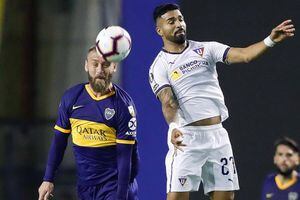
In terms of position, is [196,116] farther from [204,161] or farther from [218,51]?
[218,51]

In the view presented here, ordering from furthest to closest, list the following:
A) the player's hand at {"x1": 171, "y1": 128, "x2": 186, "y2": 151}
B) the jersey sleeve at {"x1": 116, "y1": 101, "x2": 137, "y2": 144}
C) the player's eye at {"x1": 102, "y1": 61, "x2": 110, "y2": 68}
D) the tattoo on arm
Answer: the tattoo on arm < the player's hand at {"x1": 171, "y1": 128, "x2": 186, "y2": 151} < the player's eye at {"x1": 102, "y1": 61, "x2": 110, "y2": 68} < the jersey sleeve at {"x1": 116, "y1": 101, "x2": 137, "y2": 144}

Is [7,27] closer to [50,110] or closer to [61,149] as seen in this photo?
[50,110]

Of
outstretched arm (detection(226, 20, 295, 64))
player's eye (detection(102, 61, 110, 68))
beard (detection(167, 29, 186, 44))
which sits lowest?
player's eye (detection(102, 61, 110, 68))

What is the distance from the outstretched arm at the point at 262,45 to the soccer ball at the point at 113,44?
0.82 m

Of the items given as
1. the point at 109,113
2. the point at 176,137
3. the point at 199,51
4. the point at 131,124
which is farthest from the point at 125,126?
the point at 199,51

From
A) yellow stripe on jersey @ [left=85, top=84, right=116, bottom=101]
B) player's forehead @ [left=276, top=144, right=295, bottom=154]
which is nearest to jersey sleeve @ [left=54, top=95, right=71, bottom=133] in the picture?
yellow stripe on jersey @ [left=85, top=84, right=116, bottom=101]

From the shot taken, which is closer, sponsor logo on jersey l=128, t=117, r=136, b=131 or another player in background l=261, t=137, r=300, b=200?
sponsor logo on jersey l=128, t=117, r=136, b=131

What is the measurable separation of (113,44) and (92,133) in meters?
0.75

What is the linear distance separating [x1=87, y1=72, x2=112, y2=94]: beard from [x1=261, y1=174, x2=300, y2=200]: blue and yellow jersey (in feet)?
7.25

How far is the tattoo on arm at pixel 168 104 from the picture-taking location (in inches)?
287

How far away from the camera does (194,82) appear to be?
7.45 meters

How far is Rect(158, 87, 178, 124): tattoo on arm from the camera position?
7287mm

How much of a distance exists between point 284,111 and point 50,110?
8.67 feet

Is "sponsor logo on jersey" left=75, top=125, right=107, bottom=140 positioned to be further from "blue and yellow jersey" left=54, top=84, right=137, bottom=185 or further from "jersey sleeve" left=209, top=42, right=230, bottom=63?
"jersey sleeve" left=209, top=42, right=230, bottom=63
